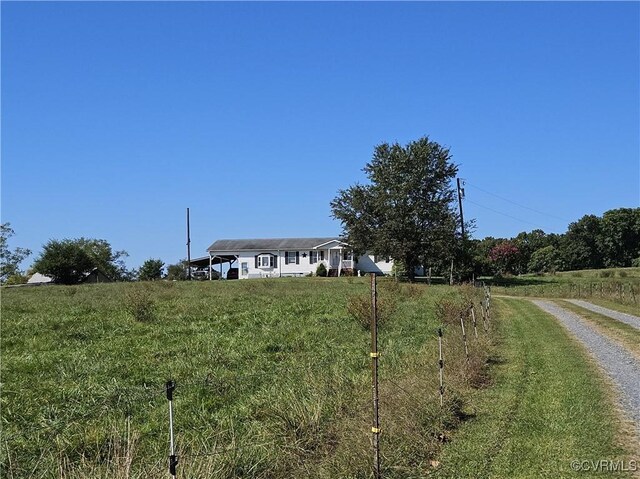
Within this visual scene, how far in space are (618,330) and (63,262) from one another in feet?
202

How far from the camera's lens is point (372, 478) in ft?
18.2

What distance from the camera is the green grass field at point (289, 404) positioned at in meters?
5.96

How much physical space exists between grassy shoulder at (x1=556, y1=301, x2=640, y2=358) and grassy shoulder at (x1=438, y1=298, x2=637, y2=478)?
10.4 ft

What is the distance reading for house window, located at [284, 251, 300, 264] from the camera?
7181 cm

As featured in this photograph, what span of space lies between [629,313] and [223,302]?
54.1ft

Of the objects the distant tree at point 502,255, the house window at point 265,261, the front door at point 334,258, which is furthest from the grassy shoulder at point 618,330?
the distant tree at point 502,255

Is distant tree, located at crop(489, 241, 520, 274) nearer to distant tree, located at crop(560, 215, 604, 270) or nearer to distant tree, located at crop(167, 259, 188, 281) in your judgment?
distant tree, located at crop(560, 215, 604, 270)

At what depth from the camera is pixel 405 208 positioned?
5572cm

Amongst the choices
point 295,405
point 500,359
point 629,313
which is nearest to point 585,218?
point 629,313

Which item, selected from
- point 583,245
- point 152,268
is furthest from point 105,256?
point 583,245

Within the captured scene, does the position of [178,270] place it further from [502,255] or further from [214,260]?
[502,255]

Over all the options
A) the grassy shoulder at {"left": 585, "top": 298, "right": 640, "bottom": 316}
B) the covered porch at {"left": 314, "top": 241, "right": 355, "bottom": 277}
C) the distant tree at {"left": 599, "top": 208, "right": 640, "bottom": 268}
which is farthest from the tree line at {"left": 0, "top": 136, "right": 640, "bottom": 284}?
the distant tree at {"left": 599, "top": 208, "right": 640, "bottom": 268}

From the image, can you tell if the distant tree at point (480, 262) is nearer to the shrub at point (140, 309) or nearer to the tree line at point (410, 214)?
the tree line at point (410, 214)

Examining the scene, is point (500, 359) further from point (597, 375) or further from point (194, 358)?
point (194, 358)
